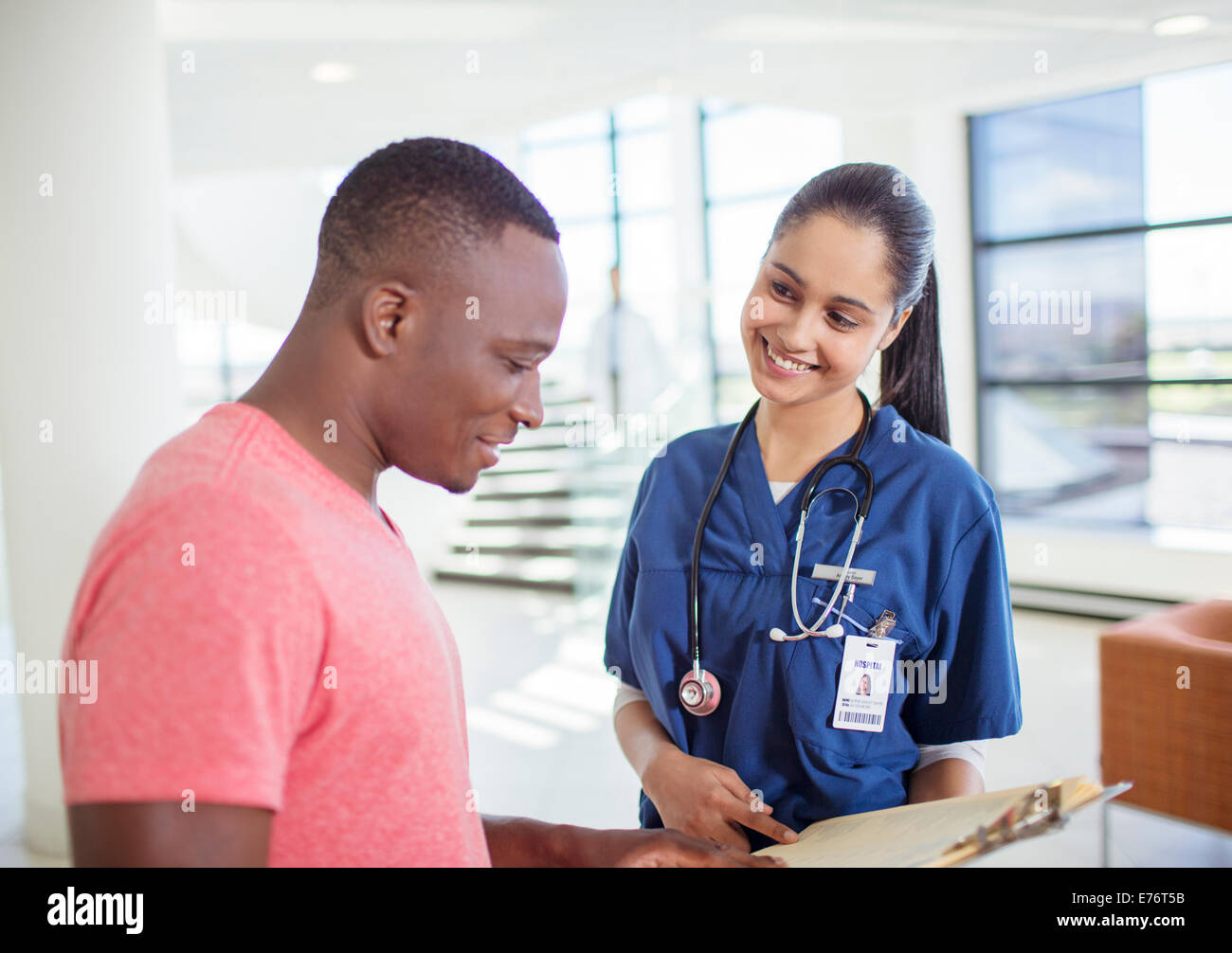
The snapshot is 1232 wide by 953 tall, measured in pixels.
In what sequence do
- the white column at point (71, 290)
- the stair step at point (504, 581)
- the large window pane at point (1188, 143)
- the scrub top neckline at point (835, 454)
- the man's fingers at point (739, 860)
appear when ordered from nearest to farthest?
1. the man's fingers at point (739, 860)
2. the scrub top neckline at point (835, 454)
3. the white column at point (71, 290)
4. the large window pane at point (1188, 143)
5. the stair step at point (504, 581)

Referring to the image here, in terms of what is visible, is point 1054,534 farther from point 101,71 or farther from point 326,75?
point 101,71

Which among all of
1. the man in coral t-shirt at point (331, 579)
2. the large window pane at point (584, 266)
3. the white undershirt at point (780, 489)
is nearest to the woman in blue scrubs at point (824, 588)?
the white undershirt at point (780, 489)

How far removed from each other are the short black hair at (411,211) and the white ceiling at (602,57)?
2.92 m

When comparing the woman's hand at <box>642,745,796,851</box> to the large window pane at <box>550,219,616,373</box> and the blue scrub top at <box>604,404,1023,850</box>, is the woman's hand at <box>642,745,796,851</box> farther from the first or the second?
the large window pane at <box>550,219,616,373</box>

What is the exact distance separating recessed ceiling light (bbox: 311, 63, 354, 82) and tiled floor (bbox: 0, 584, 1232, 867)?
2.78 metres

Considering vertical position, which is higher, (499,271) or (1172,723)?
(499,271)

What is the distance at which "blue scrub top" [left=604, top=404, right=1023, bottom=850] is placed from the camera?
3.64 ft

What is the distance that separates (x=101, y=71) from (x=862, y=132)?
407cm

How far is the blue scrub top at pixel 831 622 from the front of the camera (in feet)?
3.64

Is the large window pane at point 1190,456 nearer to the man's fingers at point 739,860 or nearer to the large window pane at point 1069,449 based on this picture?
the large window pane at point 1069,449

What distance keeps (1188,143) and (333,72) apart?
4.23 m

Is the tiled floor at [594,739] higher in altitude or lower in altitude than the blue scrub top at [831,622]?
lower

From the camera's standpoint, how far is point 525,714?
402cm
